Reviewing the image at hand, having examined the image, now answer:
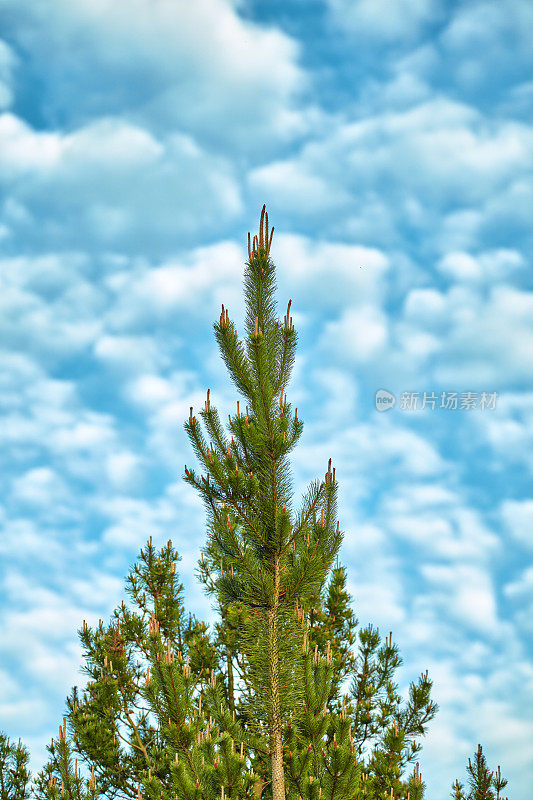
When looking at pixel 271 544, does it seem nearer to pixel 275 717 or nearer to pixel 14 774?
pixel 275 717

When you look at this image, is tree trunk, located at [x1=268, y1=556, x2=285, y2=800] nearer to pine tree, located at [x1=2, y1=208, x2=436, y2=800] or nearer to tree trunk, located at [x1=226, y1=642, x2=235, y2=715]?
pine tree, located at [x1=2, y1=208, x2=436, y2=800]

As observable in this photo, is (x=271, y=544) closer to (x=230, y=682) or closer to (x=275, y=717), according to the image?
(x=275, y=717)

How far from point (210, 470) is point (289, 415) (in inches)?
39.2

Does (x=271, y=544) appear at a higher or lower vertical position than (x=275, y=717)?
higher

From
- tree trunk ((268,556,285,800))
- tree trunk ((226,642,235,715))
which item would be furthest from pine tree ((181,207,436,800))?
tree trunk ((226,642,235,715))

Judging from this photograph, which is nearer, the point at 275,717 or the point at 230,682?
the point at 275,717

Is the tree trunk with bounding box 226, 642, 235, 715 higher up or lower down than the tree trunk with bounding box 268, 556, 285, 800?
higher up

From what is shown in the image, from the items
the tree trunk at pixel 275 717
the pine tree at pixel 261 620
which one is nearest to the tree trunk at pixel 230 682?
the pine tree at pixel 261 620

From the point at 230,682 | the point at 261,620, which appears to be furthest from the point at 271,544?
the point at 230,682

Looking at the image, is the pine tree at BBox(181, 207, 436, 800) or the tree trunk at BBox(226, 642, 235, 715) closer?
the pine tree at BBox(181, 207, 436, 800)

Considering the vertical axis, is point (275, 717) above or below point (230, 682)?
below

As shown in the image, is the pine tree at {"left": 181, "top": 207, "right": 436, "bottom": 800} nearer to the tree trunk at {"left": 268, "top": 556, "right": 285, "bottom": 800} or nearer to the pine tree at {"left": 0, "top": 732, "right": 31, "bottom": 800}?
the tree trunk at {"left": 268, "top": 556, "right": 285, "bottom": 800}

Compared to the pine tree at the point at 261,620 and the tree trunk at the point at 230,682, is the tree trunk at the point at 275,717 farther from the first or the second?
the tree trunk at the point at 230,682

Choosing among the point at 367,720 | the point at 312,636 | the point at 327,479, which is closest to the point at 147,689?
the point at 327,479
